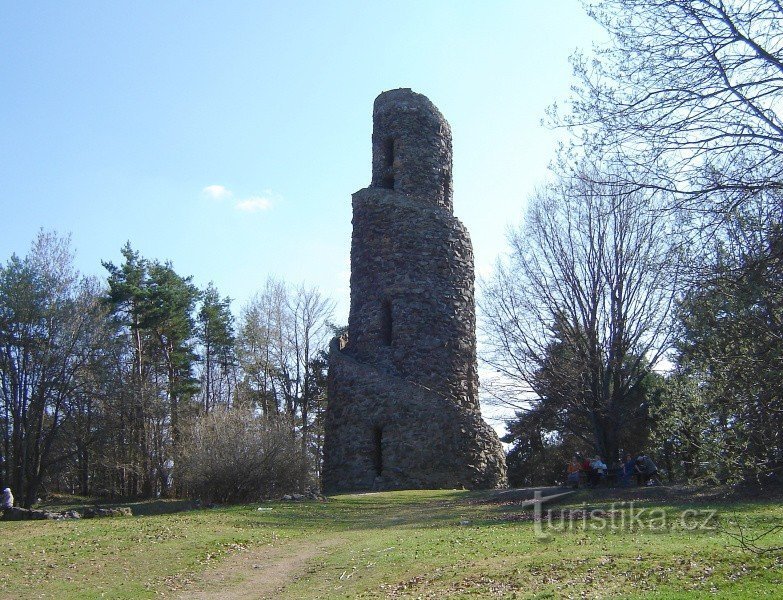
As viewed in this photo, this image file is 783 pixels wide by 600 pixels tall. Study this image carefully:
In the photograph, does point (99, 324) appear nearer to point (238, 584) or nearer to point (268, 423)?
point (268, 423)

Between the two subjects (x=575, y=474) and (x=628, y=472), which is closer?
(x=628, y=472)

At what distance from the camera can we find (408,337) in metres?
22.3

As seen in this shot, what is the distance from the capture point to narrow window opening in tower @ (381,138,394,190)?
24734 millimetres

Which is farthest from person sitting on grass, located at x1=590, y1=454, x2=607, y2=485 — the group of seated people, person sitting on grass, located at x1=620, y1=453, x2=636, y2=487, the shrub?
the shrub

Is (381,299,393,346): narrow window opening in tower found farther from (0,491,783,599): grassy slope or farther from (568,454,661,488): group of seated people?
(0,491,783,599): grassy slope

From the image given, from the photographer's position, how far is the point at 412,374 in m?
22.0

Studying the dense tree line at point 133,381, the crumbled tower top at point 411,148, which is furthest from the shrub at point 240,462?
the crumbled tower top at point 411,148

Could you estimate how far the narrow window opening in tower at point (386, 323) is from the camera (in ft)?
75.4

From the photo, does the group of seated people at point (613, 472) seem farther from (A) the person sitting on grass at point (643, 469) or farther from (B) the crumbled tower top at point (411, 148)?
(B) the crumbled tower top at point (411, 148)

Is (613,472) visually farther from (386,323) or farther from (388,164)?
(388,164)

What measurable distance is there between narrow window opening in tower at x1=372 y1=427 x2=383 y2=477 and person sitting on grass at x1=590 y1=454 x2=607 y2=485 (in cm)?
630

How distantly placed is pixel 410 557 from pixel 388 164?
16991mm

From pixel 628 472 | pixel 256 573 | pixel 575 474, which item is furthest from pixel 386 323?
pixel 256 573

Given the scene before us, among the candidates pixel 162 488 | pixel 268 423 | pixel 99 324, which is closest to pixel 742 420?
pixel 268 423
